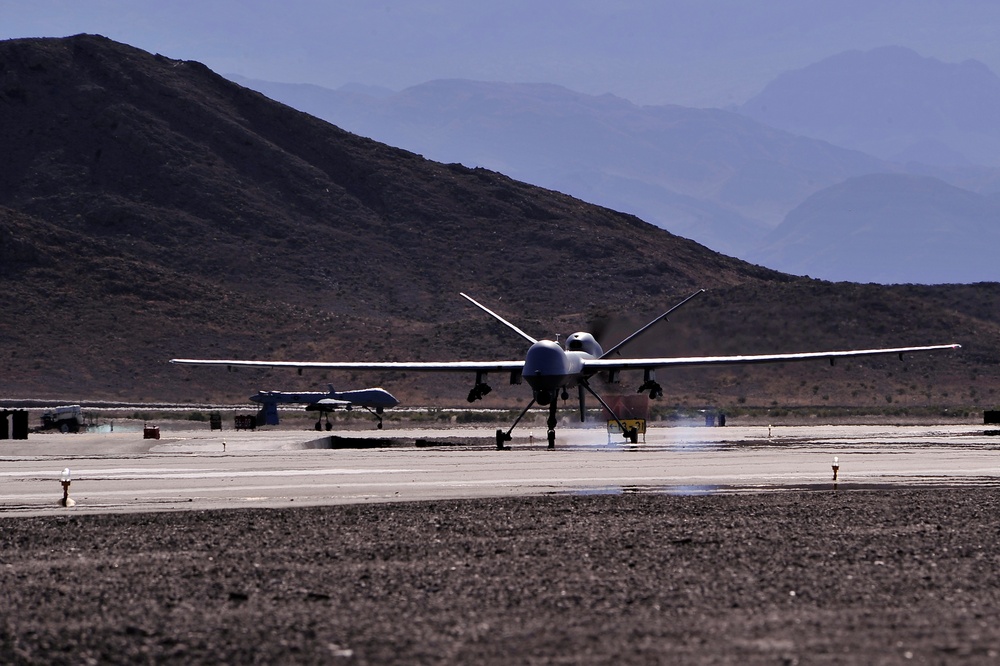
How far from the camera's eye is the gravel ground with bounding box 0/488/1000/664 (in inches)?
401

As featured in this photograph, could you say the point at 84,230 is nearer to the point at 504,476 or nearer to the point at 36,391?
the point at 36,391

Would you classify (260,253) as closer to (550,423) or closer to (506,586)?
(550,423)

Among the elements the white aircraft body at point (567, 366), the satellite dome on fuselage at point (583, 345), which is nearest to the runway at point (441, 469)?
the white aircraft body at point (567, 366)

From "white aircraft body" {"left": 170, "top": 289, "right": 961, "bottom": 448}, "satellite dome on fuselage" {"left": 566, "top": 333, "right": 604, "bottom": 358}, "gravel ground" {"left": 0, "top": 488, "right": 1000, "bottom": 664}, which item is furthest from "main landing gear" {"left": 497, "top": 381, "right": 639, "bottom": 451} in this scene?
"gravel ground" {"left": 0, "top": 488, "right": 1000, "bottom": 664}

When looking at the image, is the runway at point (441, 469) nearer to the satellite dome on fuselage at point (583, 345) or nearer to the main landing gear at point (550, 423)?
the main landing gear at point (550, 423)

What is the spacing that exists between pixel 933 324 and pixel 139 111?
309 feet

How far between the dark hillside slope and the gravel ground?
77.6 m

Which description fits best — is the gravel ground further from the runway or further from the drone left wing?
the drone left wing

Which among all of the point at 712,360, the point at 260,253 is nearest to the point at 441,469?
the point at 712,360

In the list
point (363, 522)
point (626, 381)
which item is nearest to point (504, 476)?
point (363, 522)

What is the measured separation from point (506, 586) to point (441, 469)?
19.4 meters

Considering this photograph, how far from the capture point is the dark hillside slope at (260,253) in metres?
122

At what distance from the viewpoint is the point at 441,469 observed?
32500mm

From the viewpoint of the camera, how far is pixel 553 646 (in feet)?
33.5
